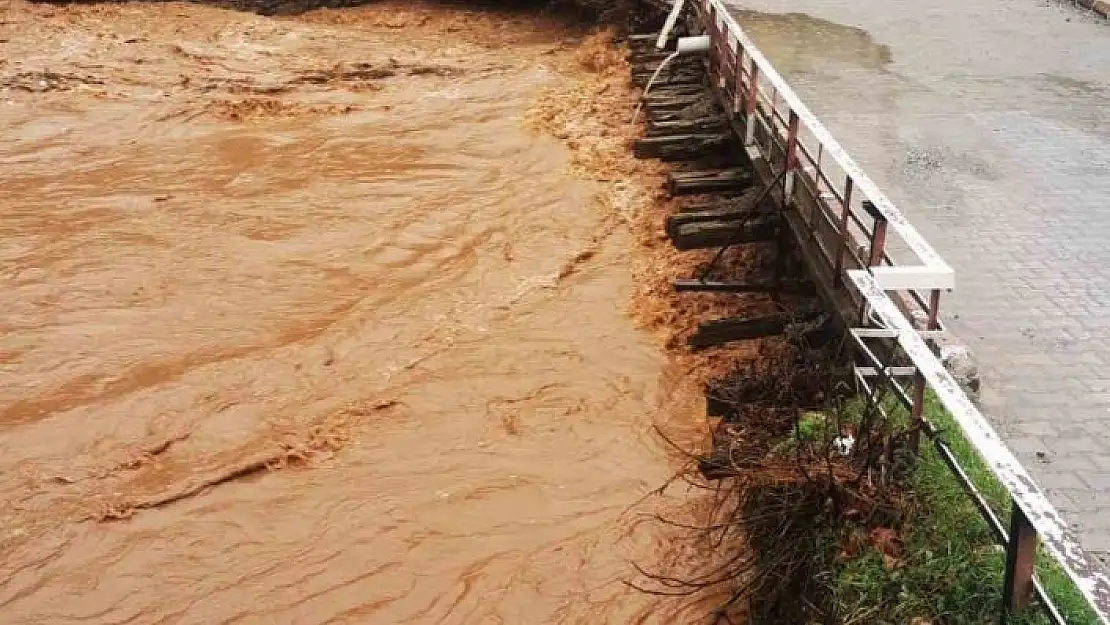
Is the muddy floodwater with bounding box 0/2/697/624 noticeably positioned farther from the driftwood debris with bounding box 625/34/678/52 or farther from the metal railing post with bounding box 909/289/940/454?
the metal railing post with bounding box 909/289/940/454

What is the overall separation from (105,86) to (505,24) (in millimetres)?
6423

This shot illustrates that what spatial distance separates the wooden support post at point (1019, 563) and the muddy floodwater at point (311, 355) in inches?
99.0

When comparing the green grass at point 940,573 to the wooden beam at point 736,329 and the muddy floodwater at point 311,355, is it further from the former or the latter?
the wooden beam at point 736,329

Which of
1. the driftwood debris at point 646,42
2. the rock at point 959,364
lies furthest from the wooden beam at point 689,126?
the rock at point 959,364

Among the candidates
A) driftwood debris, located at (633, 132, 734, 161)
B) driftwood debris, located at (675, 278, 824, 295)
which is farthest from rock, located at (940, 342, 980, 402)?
driftwood debris, located at (633, 132, 734, 161)

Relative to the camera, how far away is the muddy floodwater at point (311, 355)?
714 centimetres

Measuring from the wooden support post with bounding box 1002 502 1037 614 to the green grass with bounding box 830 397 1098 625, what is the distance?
0.08 metres

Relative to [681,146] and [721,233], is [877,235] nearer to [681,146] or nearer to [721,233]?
[721,233]

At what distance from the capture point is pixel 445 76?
15891 mm

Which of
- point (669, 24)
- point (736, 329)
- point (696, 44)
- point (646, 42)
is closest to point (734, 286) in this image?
point (736, 329)

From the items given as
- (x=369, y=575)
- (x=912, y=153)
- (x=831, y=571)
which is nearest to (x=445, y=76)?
(x=912, y=153)

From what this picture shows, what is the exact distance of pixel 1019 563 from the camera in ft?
14.2

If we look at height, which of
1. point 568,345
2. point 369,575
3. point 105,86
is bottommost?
point 369,575

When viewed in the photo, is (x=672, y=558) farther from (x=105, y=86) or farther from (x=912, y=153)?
(x=105, y=86)
